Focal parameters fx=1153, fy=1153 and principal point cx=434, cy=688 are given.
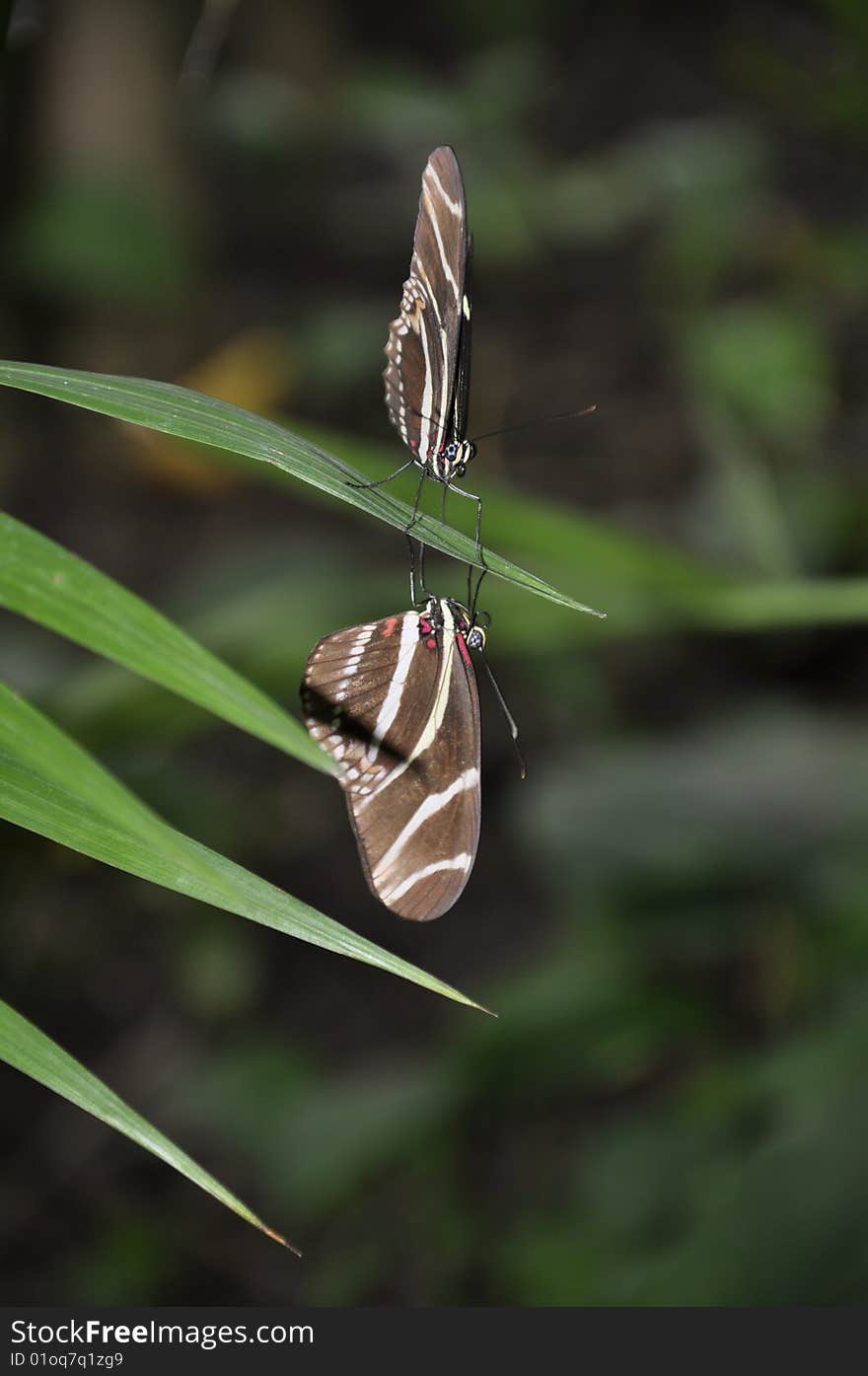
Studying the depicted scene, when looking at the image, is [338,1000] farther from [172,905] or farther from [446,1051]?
[446,1051]

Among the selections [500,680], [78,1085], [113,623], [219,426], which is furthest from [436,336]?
[500,680]

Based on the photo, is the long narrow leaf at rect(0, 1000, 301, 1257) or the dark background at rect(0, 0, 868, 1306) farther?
the dark background at rect(0, 0, 868, 1306)

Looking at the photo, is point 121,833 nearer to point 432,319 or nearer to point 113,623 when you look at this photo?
point 113,623

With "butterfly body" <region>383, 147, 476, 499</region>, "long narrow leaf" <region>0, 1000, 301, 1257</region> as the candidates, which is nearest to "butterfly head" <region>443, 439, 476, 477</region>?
"butterfly body" <region>383, 147, 476, 499</region>

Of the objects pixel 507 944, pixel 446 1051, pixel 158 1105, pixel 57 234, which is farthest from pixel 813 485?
pixel 57 234

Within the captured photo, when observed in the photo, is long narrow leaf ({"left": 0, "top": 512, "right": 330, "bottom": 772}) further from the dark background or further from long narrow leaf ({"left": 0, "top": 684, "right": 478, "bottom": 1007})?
the dark background

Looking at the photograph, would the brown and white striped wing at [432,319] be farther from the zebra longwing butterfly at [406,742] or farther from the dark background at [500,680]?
the dark background at [500,680]

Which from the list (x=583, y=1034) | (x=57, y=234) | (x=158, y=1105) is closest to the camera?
(x=583, y=1034)
